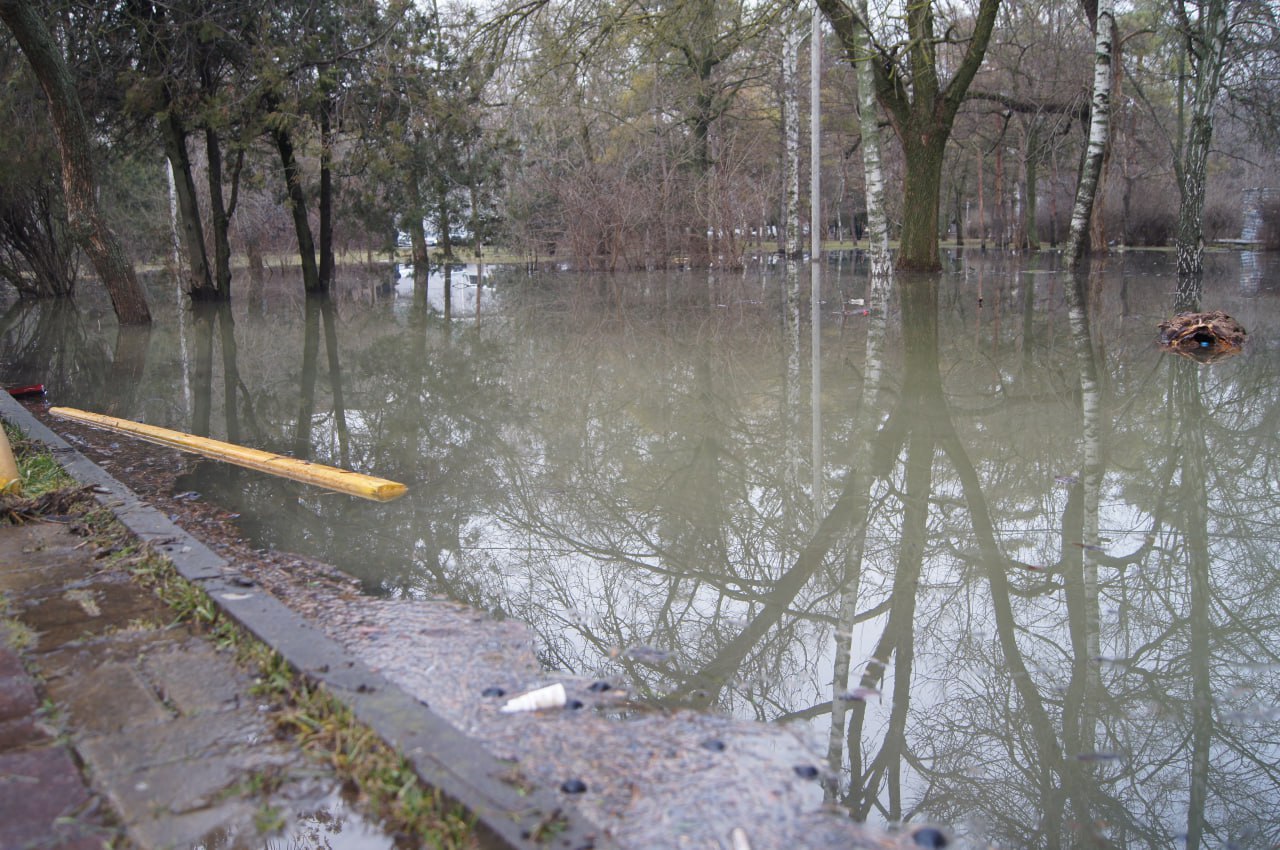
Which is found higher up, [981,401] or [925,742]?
[981,401]

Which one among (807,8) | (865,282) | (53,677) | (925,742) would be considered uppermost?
(807,8)

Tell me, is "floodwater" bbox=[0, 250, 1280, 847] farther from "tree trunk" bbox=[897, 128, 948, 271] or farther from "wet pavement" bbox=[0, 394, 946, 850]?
A: "tree trunk" bbox=[897, 128, 948, 271]

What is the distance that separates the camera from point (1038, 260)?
32719 mm

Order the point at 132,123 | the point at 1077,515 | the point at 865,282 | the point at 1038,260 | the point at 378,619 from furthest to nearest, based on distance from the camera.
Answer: the point at 1038,260, the point at 865,282, the point at 132,123, the point at 1077,515, the point at 378,619

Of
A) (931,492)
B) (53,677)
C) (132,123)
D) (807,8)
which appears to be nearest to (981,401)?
(931,492)

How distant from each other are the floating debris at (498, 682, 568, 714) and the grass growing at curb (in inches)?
18.1

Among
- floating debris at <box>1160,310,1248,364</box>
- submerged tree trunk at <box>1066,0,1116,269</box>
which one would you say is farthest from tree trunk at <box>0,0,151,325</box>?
submerged tree trunk at <box>1066,0,1116,269</box>

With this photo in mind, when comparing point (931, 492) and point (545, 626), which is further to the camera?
point (931, 492)

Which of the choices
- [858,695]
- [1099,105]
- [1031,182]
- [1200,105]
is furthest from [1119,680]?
[1031,182]

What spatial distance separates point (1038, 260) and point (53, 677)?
33.5 meters

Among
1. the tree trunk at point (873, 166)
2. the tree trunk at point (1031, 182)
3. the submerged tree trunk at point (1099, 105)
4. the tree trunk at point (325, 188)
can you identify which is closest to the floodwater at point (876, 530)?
the submerged tree trunk at point (1099, 105)

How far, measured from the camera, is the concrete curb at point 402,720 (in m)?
2.27

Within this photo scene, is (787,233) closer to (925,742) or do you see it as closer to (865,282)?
(865,282)

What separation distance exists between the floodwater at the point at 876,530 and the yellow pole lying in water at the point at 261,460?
0.12 meters
